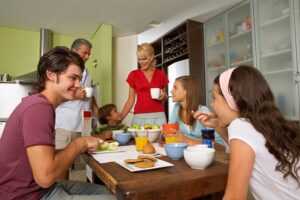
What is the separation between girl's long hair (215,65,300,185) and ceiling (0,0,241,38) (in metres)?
2.37

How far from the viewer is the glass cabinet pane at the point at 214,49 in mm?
3187

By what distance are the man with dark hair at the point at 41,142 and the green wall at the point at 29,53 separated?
2694 millimetres

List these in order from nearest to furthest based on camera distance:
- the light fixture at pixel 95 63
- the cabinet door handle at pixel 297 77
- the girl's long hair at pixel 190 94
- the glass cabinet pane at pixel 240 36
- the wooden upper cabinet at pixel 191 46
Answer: the girl's long hair at pixel 190 94, the cabinet door handle at pixel 297 77, the glass cabinet pane at pixel 240 36, the wooden upper cabinet at pixel 191 46, the light fixture at pixel 95 63

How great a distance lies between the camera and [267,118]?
2.66ft

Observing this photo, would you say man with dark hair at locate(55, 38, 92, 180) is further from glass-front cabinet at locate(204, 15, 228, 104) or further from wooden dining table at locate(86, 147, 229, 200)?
glass-front cabinet at locate(204, 15, 228, 104)

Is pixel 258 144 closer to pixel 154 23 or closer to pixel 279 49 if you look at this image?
pixel 279 49

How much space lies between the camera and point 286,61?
97.2 inches

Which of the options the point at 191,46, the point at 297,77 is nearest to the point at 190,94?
the point at 297,77

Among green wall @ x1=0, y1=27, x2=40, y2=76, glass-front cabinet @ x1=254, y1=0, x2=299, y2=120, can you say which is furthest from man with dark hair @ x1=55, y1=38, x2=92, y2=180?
Result: green wall @ x1=0, y1=27, x2=40, y2=76

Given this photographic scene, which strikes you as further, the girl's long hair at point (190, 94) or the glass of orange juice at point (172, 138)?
the girl's long hair at point (190, 94)

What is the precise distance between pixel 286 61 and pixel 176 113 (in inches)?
58.7

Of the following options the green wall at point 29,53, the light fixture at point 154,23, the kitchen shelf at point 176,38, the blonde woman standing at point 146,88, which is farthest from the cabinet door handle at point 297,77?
the green wall at point 29,53

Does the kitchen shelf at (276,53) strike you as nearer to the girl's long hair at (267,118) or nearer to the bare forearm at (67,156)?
the girl's long hair at (267,118)

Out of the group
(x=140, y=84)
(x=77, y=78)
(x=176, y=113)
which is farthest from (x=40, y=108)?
(x=140, y=84)
